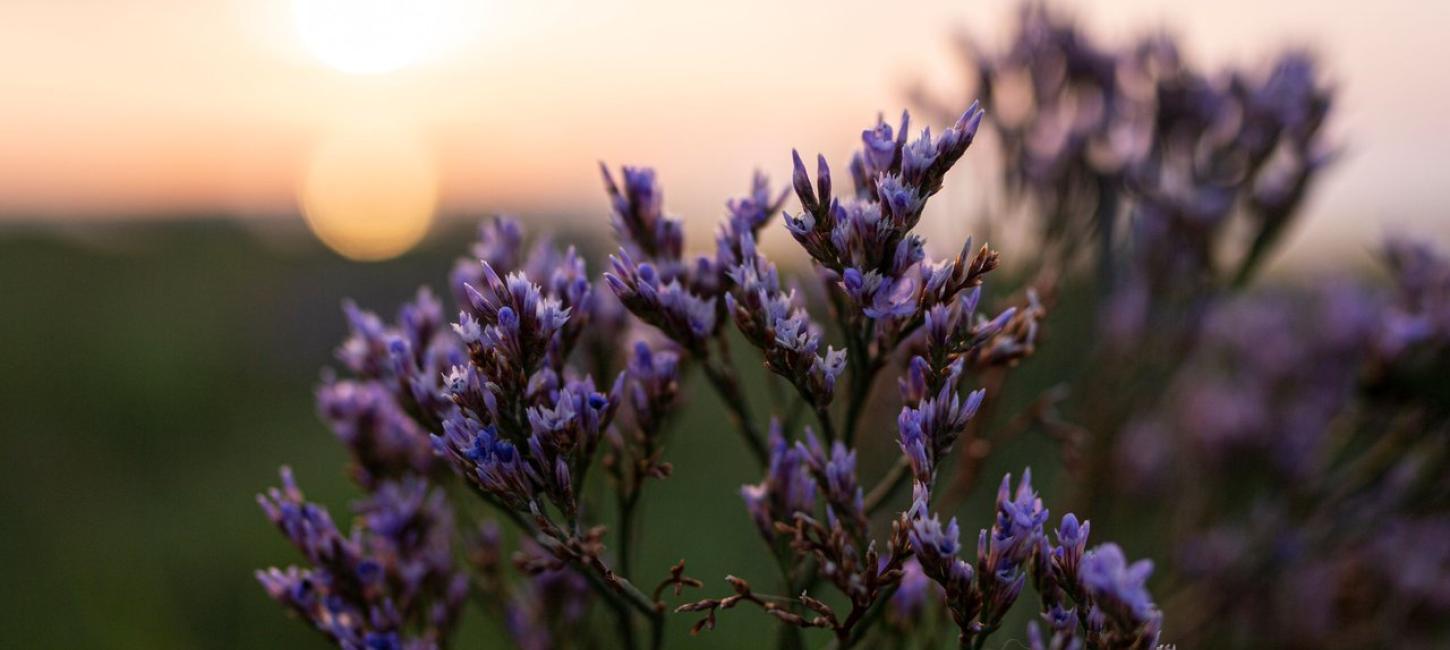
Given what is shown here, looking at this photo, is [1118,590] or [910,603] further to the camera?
[910,603]

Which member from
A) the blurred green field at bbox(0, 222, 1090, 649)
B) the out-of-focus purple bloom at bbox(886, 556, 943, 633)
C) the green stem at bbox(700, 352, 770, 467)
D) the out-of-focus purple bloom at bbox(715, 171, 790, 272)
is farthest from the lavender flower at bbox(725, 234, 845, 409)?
the blurred green field at bbox(0, 222, 1090, 649)

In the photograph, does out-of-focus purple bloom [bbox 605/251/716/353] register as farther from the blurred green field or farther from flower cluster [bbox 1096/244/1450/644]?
flower cluster [bbox 1096/244/1450/644]

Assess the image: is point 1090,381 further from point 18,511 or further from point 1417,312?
point 18,511

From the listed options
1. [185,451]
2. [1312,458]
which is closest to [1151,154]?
[1312,458]

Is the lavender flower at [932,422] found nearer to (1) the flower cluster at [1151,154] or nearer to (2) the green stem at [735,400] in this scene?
(2) the green stem at [735,400]

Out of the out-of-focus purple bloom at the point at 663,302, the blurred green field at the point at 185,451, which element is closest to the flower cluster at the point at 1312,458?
the blurred green field at the point at 185,451

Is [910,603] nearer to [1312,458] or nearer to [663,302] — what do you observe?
[663,302]

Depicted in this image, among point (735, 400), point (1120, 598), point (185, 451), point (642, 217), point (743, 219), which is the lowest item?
point (1120, 598)

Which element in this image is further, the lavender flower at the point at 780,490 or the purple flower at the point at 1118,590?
the lavender flower at the point at 780,490
